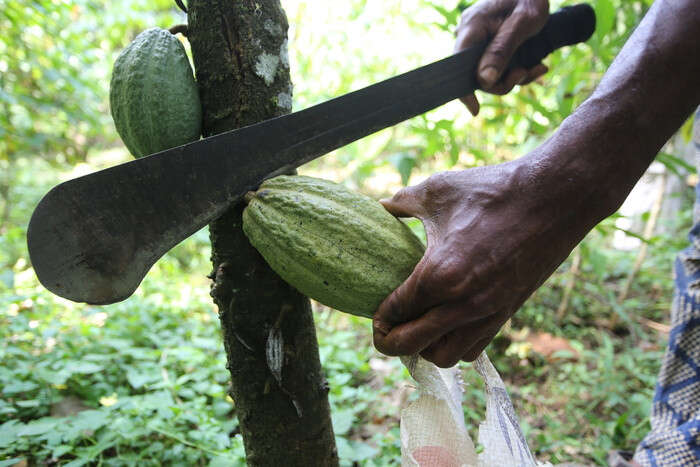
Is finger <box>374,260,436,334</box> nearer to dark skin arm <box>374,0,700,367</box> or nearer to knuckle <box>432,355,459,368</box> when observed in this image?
dark skin arm <box>374,0,700,367</box>

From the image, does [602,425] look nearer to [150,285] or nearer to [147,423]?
[147,423]

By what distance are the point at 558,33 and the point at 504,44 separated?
0.27 meters

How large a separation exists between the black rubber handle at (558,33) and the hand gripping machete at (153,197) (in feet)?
2.36

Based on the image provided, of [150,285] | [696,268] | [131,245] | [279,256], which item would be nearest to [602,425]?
[696,268]

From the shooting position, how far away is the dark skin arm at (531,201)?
0.75m

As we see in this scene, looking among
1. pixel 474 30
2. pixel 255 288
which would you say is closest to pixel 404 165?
pixel 474 30

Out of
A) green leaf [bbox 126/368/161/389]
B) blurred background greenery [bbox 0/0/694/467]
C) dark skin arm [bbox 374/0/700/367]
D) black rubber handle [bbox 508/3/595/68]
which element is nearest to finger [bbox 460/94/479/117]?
black rubber handle [bbox 508/3/595/68]

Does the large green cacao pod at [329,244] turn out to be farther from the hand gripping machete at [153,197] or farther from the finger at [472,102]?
the finger at [472,102]

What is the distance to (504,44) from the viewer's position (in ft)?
4.10

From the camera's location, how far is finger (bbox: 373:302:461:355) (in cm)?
75

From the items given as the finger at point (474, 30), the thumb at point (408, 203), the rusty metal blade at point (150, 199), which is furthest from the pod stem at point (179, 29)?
the finger at point (474, 30)

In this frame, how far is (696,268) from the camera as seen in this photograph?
153 centimetres

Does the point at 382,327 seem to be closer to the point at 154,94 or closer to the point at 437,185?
the point at 437,185

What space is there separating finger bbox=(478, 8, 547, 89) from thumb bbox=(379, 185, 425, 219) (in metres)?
0.56
